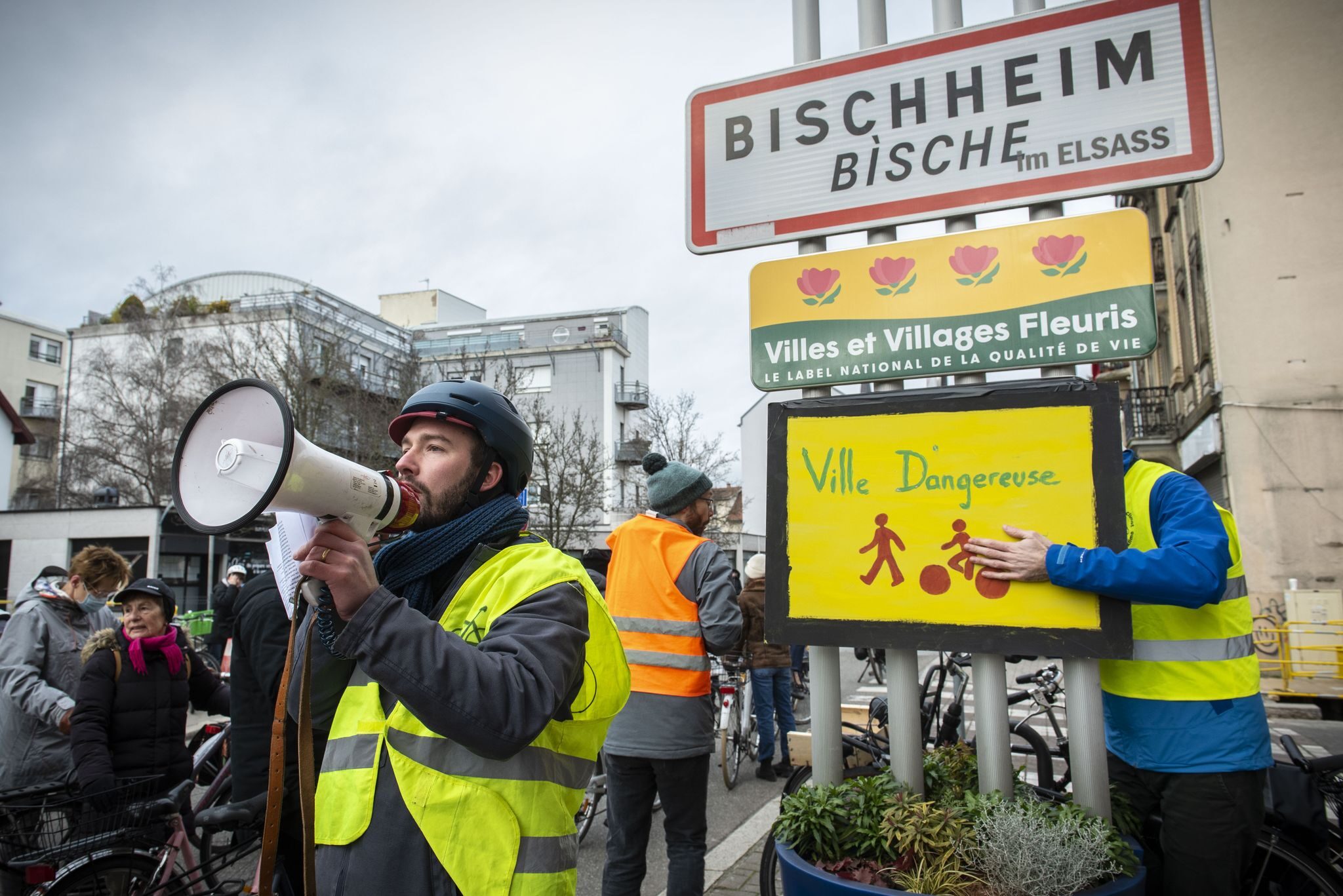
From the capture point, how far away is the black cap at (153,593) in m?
4.29

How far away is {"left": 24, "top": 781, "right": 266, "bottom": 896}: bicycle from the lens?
331 cm

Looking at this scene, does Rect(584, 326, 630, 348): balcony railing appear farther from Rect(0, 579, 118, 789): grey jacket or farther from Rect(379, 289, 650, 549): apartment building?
Rect(0, 579, 118, 789): grey jacket

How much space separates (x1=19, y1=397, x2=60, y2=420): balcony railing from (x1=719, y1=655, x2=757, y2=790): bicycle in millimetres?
51527

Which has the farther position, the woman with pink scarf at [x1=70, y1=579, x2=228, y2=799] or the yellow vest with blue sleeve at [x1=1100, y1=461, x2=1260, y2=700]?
the woman with pink scarf at [x1=70, y1=579, x2=228, y2=799]

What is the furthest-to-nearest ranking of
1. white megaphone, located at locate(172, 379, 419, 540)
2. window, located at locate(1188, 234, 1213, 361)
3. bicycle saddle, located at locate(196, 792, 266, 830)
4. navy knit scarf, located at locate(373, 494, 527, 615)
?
1. window, located at locate(1188, 234, 1213, 361)
2. bicycle saddle, located at locate(196, 792, 266, 830)
3. navy knit scarf, located at locate(373, 494, 527, 615)
4. white megaphone, located at locate(172, 379, 419, 540)

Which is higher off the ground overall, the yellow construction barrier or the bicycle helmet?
the bicycle helmet

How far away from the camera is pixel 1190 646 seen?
250 cm

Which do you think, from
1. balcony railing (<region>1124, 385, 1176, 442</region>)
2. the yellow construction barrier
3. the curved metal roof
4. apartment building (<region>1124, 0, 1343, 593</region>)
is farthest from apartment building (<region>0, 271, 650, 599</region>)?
balcony railing (<region>1124, 385, 1176, 442</region>)

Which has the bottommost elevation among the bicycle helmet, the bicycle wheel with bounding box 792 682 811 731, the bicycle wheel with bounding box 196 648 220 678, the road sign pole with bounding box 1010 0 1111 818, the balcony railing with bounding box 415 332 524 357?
the bicycle wheel with bounding box 792 682 811 731

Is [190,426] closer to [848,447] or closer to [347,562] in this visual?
[347,562]

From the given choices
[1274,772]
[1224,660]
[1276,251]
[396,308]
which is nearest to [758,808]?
[1274,772]

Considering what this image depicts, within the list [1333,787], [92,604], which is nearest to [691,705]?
[1333,787]

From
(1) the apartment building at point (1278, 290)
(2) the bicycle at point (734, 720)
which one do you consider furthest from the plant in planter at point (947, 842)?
(1) the apartment building at point (1278, 290)

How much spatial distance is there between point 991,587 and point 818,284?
112 cm
